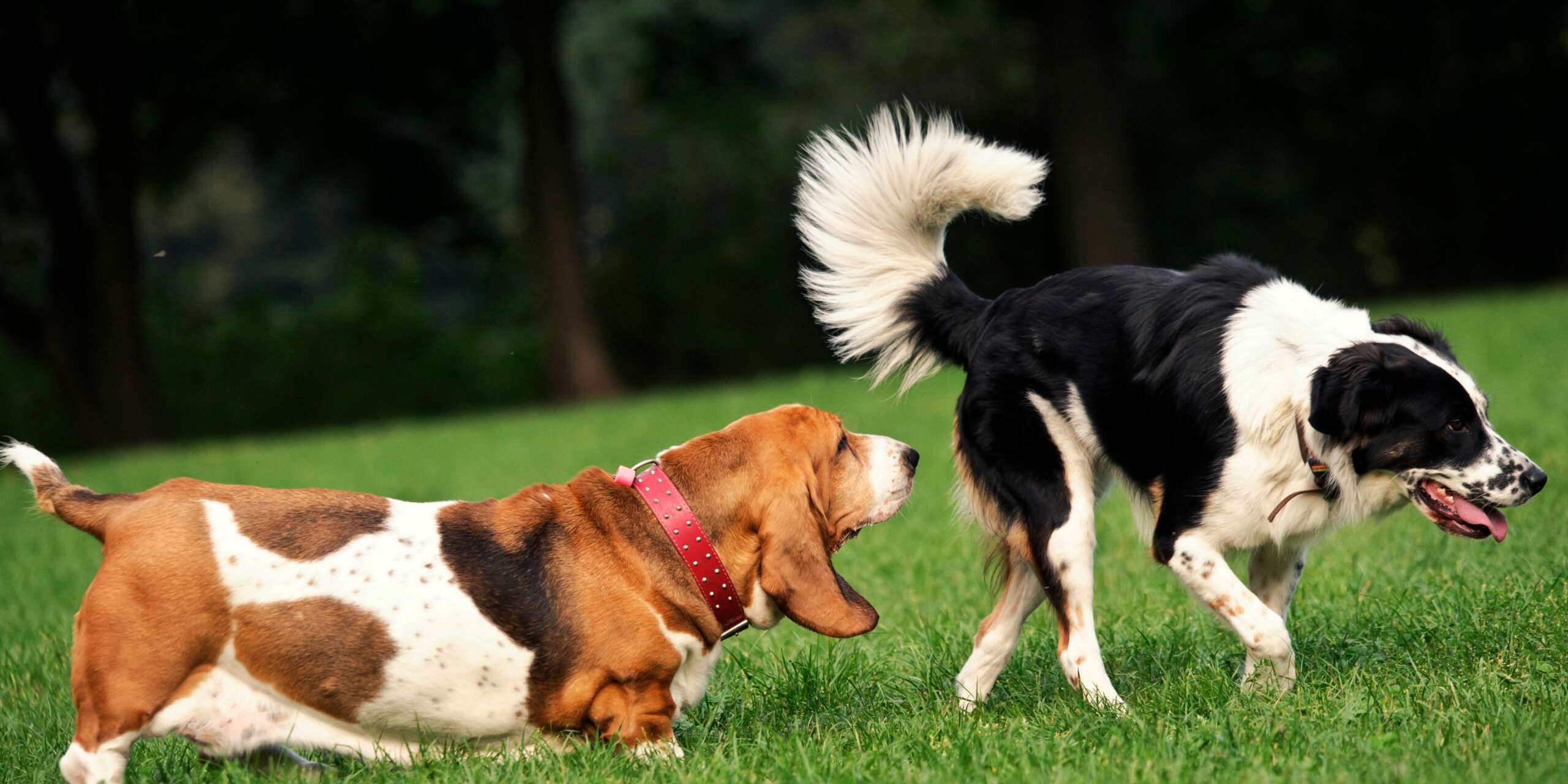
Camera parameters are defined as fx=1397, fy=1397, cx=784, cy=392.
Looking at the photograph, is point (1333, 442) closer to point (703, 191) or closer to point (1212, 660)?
point (1212, 660)

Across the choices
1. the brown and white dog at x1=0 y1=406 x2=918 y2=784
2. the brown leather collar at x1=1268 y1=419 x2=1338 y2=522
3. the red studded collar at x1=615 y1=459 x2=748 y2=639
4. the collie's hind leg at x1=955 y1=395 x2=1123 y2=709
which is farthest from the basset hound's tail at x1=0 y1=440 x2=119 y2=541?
the brown leather collar at x1=1268 y1=419 x2=1338 y2=522

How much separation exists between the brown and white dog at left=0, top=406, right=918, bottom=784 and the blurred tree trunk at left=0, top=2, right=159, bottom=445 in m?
18.6

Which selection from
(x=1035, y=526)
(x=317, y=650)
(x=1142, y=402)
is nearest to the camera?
(x=317, y=650)

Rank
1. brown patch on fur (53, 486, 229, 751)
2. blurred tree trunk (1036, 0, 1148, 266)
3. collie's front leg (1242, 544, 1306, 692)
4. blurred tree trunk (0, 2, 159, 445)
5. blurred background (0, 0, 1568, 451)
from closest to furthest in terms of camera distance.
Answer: brown patch on fur (53, 486, 229, 751) → collie's front leg (1242, 544, 1306, 692) → blurred tree trunk (0, 2, 159, 445) → blurred tree trunk (1036, 0, 1148, 266) → blurred background (0, 0, 1568, 451)

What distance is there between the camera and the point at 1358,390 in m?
4.19

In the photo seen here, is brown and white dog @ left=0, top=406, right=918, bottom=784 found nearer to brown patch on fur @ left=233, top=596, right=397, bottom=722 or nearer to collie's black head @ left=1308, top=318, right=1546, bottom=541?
brown patch on fur @ left=233, top=596, right=397, bottom=722

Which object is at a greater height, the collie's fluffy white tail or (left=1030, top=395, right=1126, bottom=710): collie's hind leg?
the collie's fluffy white tail

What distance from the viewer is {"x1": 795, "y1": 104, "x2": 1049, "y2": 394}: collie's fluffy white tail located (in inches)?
207

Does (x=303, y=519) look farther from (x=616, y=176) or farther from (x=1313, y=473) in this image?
(x=616, y=176)

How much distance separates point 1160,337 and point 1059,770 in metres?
1.52

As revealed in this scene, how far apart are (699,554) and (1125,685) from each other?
Result: 1.62 meters

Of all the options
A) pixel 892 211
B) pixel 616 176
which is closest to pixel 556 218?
pixel 616 176

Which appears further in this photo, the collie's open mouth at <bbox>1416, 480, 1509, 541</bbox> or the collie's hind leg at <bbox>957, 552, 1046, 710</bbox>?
the collie's hind leg at <bbox>957, 552, 1046, 710</bbox>

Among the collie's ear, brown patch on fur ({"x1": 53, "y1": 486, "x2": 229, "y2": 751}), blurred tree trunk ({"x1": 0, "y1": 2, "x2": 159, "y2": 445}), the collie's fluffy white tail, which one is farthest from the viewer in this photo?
blurred tree trunk ({"x1": 0, "y1": 2, "x2": 159, "y2": 445})
